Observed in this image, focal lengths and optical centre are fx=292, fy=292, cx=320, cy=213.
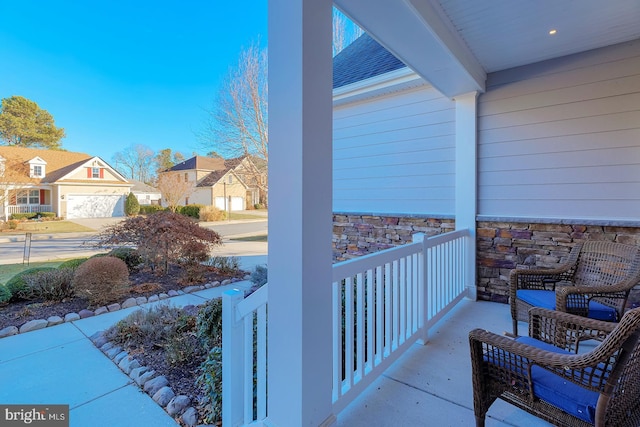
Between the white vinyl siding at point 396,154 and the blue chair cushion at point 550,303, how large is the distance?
158 cm

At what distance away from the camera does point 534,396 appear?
131 centimetres

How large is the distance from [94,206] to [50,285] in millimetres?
15571

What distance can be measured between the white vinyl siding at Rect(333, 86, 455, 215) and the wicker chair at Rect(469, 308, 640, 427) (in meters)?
2.84

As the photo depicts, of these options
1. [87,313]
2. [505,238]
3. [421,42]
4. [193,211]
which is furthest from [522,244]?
[193,211]

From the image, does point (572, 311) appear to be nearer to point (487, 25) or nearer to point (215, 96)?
point (487, 25)

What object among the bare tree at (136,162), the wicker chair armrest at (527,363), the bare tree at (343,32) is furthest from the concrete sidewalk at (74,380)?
the bare tree at (136,162)

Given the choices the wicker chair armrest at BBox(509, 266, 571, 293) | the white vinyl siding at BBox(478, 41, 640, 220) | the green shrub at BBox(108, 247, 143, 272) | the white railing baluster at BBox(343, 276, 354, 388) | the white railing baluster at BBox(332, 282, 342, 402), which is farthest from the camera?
the green shrub at BBox(108, 247, 143, 272)

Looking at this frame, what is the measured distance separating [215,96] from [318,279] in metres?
11.9

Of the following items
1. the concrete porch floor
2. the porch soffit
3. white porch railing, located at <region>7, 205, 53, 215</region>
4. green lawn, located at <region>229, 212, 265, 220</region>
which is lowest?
the concrete porch floor

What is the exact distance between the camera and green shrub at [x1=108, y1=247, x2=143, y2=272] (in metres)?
5.71

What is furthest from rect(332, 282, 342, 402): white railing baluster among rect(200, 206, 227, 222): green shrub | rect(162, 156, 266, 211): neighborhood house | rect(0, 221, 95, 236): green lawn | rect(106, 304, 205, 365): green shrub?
rect(162, 156, 266, 211): neighborhood house

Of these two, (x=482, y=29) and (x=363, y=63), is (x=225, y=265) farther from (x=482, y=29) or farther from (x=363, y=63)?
(x=482, y=29)

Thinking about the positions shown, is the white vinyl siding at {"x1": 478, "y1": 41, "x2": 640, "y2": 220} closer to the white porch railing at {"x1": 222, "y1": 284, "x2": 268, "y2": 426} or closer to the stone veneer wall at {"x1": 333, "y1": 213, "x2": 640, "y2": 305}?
Answer: the stone veneer wall at {"x1": 333, "y1": 213, "x2": 640, "y2": 305}

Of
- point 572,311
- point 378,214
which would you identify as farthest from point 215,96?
point 572,311
